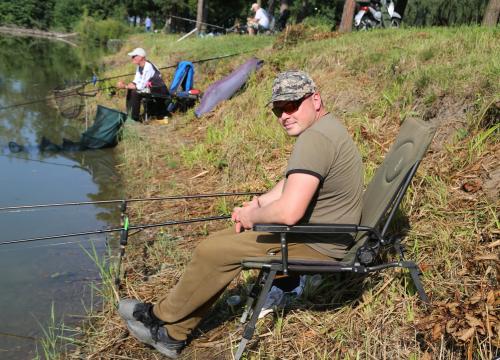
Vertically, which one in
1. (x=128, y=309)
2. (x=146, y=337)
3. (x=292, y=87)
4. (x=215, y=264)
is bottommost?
(x=146, y=337)

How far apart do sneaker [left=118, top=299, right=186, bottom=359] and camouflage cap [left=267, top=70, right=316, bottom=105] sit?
144 centimetres

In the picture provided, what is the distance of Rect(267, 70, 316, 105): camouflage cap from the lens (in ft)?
8.20

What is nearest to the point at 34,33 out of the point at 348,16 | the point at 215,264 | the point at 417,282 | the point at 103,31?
the point at 103,31

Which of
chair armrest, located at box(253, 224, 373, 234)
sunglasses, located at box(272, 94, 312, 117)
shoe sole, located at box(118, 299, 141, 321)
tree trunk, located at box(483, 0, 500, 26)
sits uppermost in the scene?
tree trunk, located at box(483, 0, 500, 26)

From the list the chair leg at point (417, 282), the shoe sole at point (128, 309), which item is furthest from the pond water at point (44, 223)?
the chair leg at point (417, 282)

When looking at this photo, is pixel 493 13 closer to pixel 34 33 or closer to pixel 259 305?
pixel 259 305

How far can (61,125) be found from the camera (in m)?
9.95

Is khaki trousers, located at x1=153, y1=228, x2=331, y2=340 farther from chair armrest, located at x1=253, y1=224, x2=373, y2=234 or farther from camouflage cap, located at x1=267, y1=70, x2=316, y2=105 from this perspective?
camouflage cap, located at x1=267, y1=70, x2=316, y2=105

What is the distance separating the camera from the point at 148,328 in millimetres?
2797

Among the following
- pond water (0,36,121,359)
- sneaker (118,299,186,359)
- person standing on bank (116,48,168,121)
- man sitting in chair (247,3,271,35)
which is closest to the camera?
sneaker (118,299,186,359)

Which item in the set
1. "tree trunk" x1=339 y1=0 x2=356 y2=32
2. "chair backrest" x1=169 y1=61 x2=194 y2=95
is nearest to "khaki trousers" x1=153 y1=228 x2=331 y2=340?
"chair backrest" x1=169 y1=61 x2=194 y2=95

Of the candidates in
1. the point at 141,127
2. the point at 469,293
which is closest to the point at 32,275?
the point at 469,293

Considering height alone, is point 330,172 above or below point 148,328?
above

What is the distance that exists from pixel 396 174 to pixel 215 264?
1.11 metres
